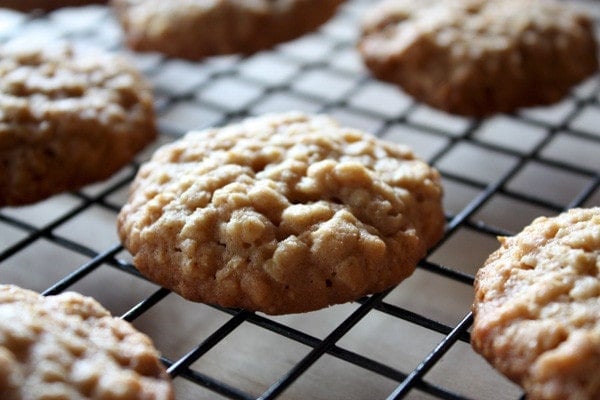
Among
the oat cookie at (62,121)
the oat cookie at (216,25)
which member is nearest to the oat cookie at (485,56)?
the oat cookie at (216,25)

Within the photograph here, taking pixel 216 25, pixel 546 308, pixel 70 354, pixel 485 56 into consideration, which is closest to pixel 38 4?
pixel 216 25

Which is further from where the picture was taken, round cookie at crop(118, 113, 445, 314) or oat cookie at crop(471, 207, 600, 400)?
round cookie at crop(118, 113, 445, 314)

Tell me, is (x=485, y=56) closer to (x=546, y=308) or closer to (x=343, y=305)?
(x=343, y=305)

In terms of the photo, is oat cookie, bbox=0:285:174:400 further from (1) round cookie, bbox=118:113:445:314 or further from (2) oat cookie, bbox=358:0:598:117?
(2) oat cookie, bbox=358:0:598:117

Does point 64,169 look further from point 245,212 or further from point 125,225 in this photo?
point 245,212

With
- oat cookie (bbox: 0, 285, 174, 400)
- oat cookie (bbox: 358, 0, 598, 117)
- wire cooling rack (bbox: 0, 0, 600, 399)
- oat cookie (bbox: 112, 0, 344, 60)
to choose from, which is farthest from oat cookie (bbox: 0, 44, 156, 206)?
oat cookie (bbox: 358, 0, 598, 117)

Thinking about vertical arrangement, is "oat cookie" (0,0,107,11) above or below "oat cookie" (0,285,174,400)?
above
